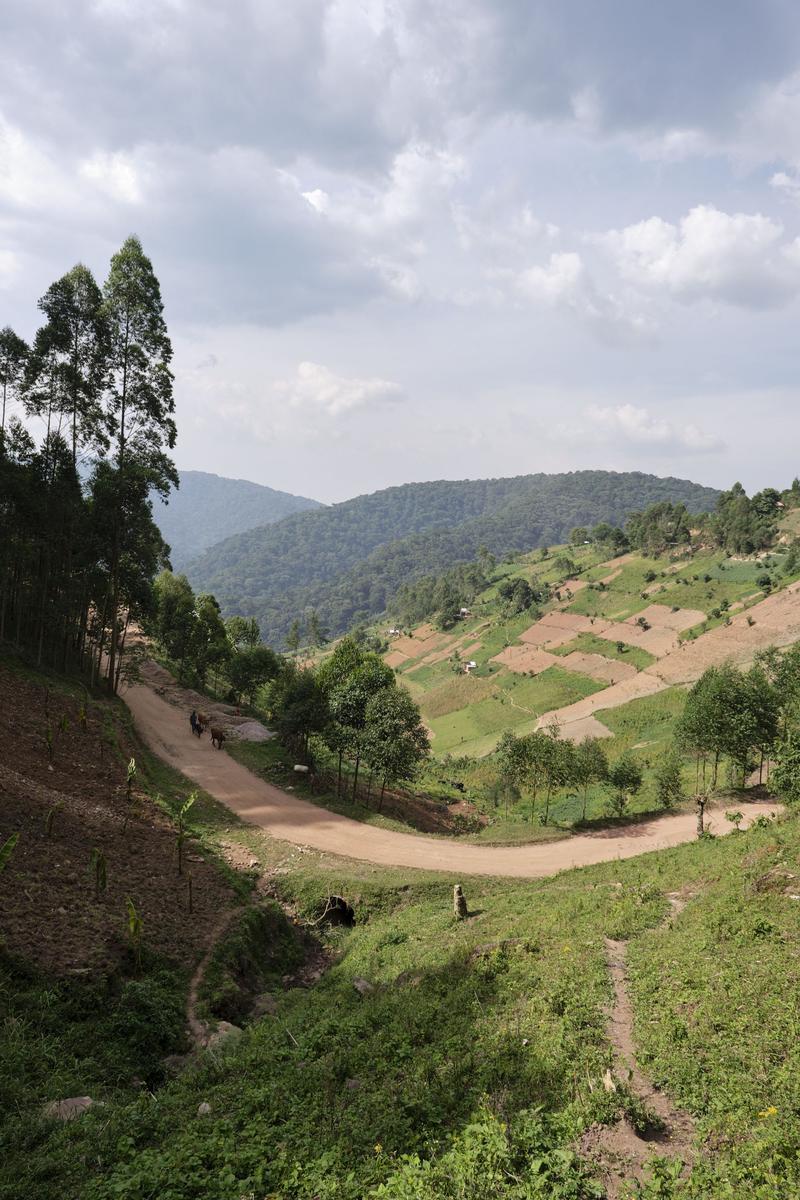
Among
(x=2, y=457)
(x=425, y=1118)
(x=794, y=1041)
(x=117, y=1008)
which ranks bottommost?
(x=117, y=1008)

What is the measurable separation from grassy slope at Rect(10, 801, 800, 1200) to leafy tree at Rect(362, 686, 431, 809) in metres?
13.3

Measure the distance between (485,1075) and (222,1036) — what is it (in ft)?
16.7

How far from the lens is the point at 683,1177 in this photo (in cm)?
619

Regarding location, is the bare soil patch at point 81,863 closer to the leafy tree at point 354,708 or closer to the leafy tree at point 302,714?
A: the leafy tree at point 302,714

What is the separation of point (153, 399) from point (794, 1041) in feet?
95.6

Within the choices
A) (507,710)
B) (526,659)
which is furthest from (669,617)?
(507,710)

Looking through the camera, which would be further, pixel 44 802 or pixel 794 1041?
pixel 44 802

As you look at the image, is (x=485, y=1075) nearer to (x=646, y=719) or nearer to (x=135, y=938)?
(x=135, y=938)

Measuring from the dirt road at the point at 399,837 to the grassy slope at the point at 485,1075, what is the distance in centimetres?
686

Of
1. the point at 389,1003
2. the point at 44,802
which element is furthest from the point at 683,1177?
the point at 44,802

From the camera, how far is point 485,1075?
8.01m

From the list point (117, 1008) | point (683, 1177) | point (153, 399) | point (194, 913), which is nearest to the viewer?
point (683, 1177)

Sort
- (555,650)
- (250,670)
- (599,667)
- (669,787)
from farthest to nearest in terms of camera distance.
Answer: (555,650), (599,667), (250,670), (669,787)

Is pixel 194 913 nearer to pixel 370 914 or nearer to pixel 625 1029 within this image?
pixel 370 914
